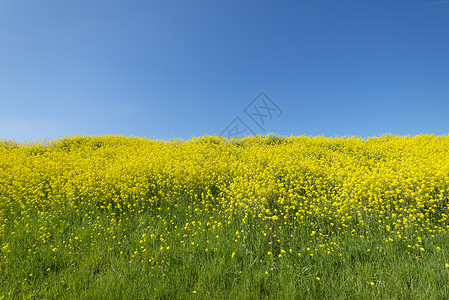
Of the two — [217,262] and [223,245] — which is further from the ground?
[223,245]

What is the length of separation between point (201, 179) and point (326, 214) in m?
3.83

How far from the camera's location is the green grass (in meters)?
3.02

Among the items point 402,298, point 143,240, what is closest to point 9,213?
point 143,240

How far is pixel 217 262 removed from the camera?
3609 millimetres

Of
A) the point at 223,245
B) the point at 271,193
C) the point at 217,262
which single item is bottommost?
the point at 217,262

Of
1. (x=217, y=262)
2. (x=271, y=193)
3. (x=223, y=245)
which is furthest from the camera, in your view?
(x=271, y=193)

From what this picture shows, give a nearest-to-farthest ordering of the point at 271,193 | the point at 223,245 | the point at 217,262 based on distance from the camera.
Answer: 1. the point at 217,262
2. the point at 223,245
3. the point at 271,193

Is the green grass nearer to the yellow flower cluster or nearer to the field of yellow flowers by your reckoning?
the field of yellow flowers

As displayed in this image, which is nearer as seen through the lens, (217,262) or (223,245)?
(217,262)

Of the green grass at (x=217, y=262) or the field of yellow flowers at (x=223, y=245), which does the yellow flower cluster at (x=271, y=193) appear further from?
the green grass at (x=217, y=262)

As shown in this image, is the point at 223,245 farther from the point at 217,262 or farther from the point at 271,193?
the point at 271,193

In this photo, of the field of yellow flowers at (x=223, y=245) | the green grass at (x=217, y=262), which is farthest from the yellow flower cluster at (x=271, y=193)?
the green grass at (x=217, y=262)

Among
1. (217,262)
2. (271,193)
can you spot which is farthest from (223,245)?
(271,193)

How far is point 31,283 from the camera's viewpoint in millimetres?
3484
